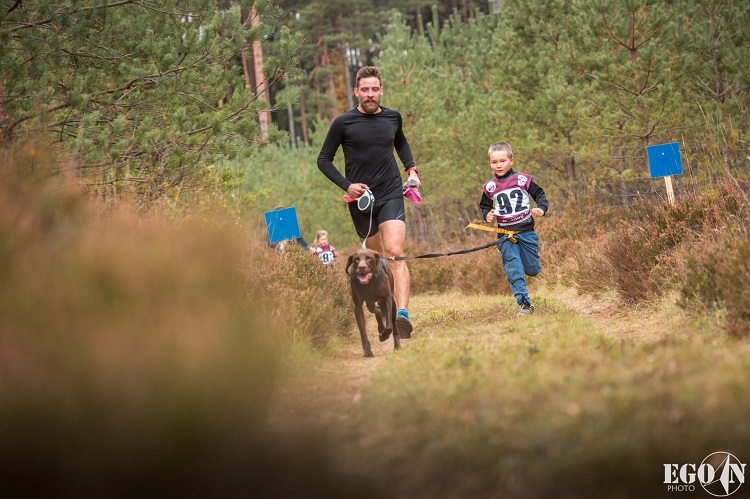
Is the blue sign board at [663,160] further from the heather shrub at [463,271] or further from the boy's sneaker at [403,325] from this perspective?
the boy's sneaker at [403,325]

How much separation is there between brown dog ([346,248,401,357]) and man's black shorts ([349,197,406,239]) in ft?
2.08

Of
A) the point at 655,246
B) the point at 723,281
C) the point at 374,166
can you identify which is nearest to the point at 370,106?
the point at 374,166

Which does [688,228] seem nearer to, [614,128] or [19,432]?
[19,432]

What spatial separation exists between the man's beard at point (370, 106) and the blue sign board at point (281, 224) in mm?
2904

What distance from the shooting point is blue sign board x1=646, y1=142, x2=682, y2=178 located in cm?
1120

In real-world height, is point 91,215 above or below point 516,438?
above

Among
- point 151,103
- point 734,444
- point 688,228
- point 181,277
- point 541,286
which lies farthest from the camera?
point 541,286

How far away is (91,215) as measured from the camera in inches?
205

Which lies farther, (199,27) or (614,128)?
(614,128)

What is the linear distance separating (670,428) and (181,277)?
96.4 inches

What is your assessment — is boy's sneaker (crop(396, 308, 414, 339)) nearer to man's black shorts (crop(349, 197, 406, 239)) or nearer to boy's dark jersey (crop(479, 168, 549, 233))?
man's black shorts (crop(349, 197, 406, 239))

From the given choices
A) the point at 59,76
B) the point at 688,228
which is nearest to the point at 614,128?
the point at 688,228

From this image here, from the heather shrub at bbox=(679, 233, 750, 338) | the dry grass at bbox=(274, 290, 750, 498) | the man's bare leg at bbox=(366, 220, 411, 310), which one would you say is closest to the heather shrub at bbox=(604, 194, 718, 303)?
the heather shrub at bbox=(679, 233, 750, 338)

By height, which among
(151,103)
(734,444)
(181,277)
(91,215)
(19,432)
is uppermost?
(151,103)
